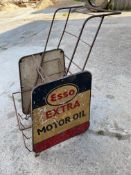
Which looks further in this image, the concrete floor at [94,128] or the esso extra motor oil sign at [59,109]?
the concrete floor at [94,128]

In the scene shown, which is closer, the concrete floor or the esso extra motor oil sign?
the esso extra motor oil sign

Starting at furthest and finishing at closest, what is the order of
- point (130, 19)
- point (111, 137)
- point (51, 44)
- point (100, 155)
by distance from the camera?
1. point (130, 19)
2. point (51, 44)
3. point (111, 137)
4. point (100, 155)

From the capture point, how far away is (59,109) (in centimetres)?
214

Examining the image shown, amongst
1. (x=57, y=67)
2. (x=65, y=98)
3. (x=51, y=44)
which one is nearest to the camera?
(x=65, y=98)

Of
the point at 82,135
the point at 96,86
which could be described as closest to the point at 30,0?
the point at 96,86

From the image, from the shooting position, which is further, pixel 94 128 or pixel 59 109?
pixel 94 128

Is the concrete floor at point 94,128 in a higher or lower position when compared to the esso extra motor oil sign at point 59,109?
lower

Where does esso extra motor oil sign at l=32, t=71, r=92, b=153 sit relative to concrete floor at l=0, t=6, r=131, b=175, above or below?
above

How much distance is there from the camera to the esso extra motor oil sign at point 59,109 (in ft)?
6.50

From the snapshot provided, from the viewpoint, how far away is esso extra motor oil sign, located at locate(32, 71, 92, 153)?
78.0 inches

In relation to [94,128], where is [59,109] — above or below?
above

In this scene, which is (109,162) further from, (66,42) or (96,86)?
(66,42)

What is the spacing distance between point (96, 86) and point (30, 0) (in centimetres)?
1201

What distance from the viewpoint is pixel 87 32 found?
20.3ft
